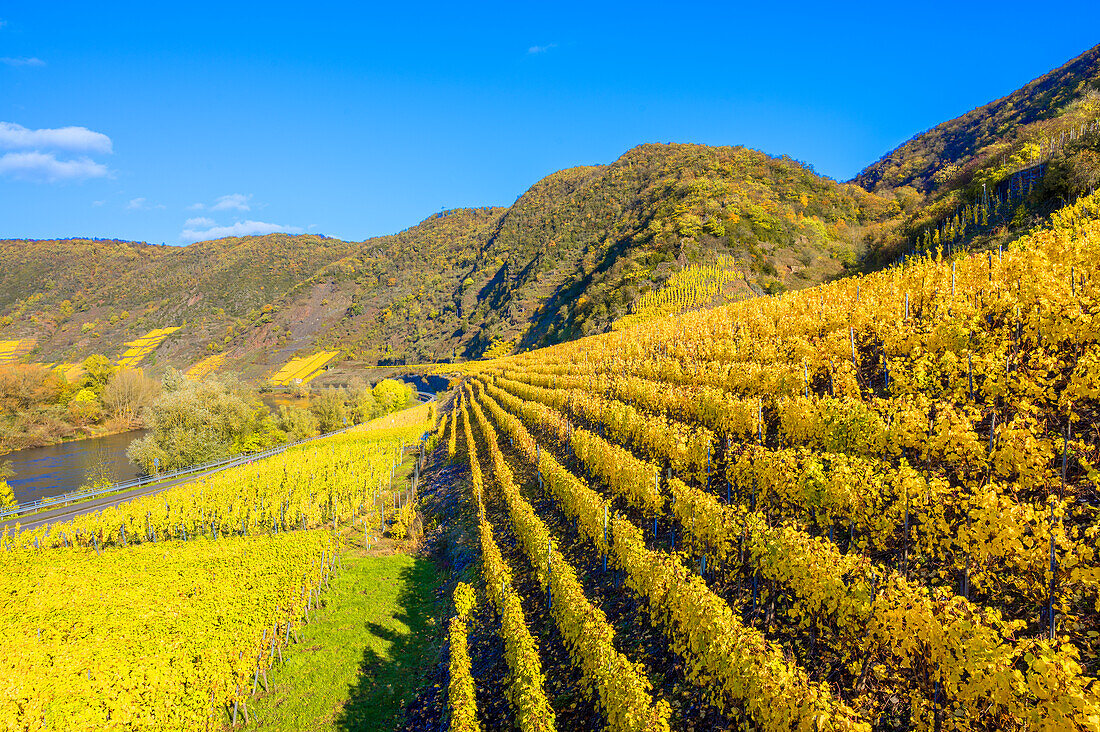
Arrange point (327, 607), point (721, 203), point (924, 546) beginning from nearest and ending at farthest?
point (924, 546) < point (327, 607) < point (721, 203)

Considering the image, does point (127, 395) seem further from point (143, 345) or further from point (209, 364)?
point (143, 345)

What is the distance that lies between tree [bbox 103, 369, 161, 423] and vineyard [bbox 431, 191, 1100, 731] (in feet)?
251

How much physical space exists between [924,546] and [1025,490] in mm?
1954

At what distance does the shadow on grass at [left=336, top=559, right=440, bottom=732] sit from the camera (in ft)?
35.8

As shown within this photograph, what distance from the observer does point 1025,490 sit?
741cm

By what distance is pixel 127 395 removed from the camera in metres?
67.0

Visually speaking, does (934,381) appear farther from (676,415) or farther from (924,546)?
(676,415)

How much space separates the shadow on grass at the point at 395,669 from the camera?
1090cm

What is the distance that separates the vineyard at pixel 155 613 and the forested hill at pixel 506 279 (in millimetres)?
50908

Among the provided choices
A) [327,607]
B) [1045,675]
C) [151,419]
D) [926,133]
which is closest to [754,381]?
[1045,675]

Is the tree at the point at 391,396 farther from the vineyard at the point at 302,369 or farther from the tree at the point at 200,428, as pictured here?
the vineyard at the point at 302,369

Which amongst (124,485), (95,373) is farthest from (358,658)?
(95,373)

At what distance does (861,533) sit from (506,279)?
154 meters

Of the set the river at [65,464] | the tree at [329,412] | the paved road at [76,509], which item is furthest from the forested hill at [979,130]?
the river at [65,464]
